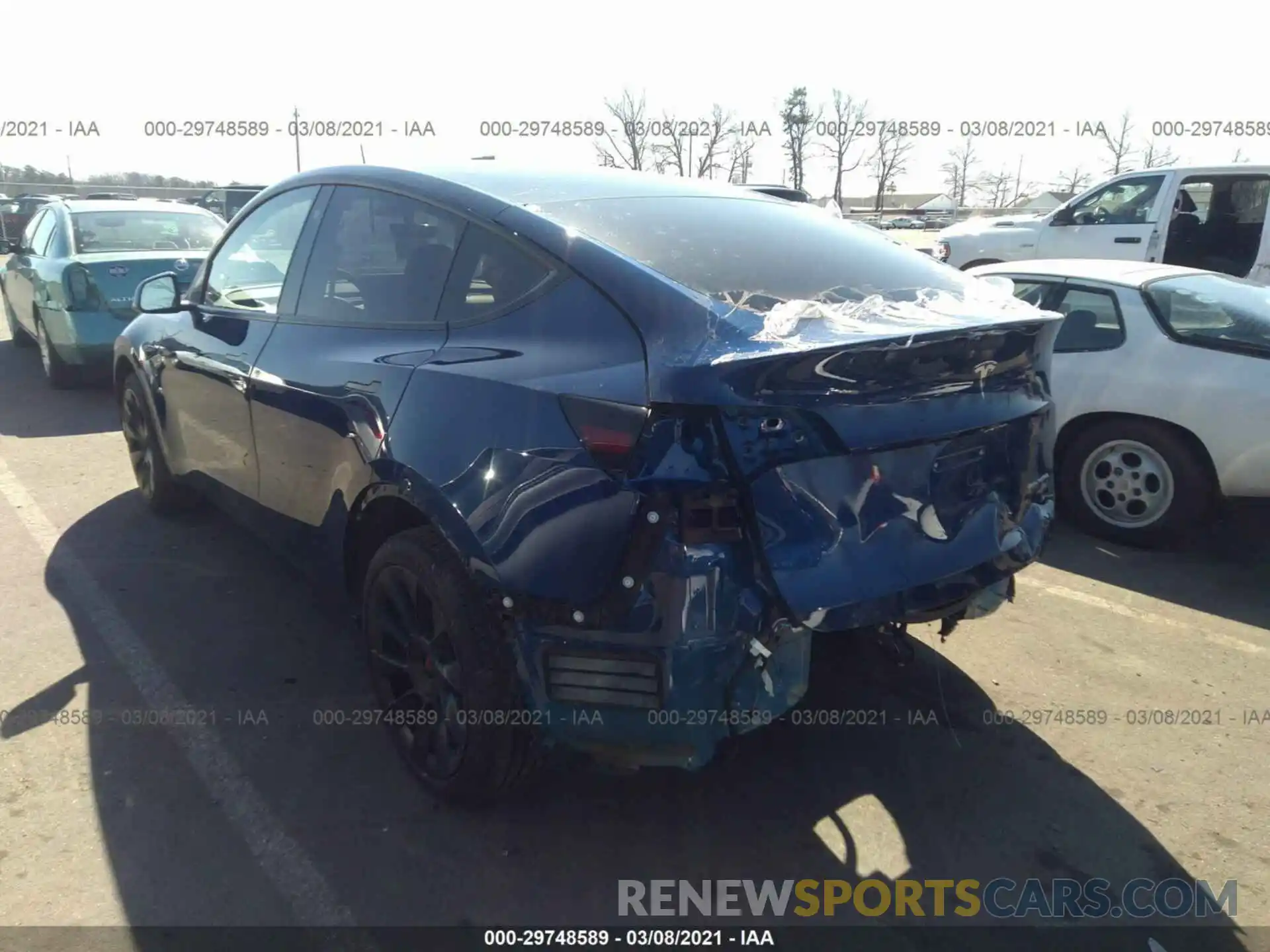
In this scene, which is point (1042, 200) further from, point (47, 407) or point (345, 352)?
point (345, 352)

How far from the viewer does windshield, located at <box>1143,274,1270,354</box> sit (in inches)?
189

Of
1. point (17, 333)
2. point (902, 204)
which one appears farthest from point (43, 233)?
point (902, 204)

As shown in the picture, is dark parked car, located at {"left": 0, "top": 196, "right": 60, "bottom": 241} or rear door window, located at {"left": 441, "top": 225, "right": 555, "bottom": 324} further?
dark parked car, located at {"left": 0, "top": 196, "right": 60, "bottom": 241}

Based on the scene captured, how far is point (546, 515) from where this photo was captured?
2.31 meters

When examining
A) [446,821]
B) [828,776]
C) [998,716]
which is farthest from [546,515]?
[998,716]

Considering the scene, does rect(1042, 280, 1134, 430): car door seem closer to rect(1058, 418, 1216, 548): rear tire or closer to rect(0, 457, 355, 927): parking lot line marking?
rect(1058, 418, 1216, 548): rear tire

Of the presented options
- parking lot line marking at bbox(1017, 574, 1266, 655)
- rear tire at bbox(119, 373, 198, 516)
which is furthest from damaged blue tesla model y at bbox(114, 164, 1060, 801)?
rear tire at bbox(119, 373, 198, 516)

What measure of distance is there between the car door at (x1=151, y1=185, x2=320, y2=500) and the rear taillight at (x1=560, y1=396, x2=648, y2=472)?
167 cm

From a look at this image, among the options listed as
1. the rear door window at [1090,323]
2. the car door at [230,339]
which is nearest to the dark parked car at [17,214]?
the car door at [230,339]

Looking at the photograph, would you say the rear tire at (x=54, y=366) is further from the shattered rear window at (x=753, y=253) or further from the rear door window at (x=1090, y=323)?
the rear door window at (x=1090, y=323)

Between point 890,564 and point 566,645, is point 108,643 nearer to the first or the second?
point 566,645

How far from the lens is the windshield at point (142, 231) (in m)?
8.34

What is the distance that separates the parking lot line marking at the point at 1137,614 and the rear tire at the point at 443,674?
9.28 feet

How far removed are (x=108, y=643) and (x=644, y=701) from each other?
8.46 feet
